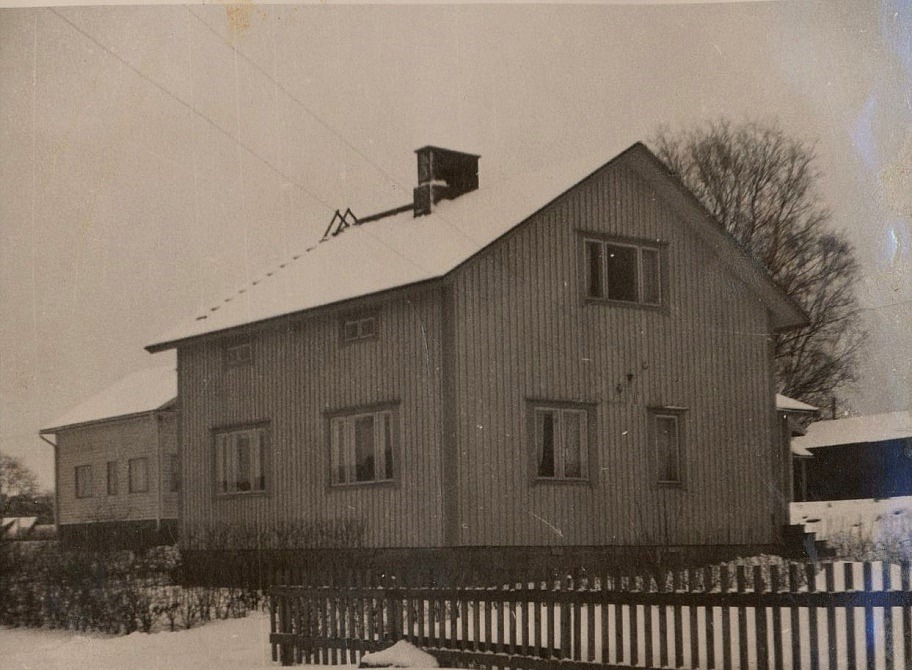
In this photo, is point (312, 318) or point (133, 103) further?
point (312, 318)

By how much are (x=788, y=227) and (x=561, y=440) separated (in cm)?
505

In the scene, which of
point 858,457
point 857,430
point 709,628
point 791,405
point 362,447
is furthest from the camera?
point 791,405

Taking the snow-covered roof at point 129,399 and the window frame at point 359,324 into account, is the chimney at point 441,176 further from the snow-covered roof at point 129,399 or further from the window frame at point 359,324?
the snow-covered roof at point 129,399

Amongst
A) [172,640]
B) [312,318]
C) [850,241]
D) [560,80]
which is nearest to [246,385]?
[312,318]

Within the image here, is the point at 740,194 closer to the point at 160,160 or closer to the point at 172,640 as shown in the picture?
the point at 160,160

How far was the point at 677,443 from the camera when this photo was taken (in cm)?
1717

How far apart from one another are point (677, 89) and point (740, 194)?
6410 millimetres

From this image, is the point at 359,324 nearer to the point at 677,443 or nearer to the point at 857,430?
the point at 677,443

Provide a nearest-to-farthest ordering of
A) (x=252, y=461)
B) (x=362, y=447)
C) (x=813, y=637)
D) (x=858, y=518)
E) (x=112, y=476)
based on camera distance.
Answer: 1. (x=813, y=637)
2. (x=858, y=518)
3. (x=362, y=447)
4. (x=252, y=461)
5. (x=112, y=476)

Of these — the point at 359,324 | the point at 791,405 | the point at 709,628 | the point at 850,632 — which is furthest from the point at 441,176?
the point at 850,632

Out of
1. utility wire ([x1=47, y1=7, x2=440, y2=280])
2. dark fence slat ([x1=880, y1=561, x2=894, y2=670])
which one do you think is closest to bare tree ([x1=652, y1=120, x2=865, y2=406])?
utility wire ([x1=47, y1=7, x2=440, y2=280])

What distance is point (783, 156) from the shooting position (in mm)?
14906

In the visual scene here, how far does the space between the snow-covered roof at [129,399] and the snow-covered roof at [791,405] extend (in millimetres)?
9729

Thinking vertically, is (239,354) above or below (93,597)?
above
